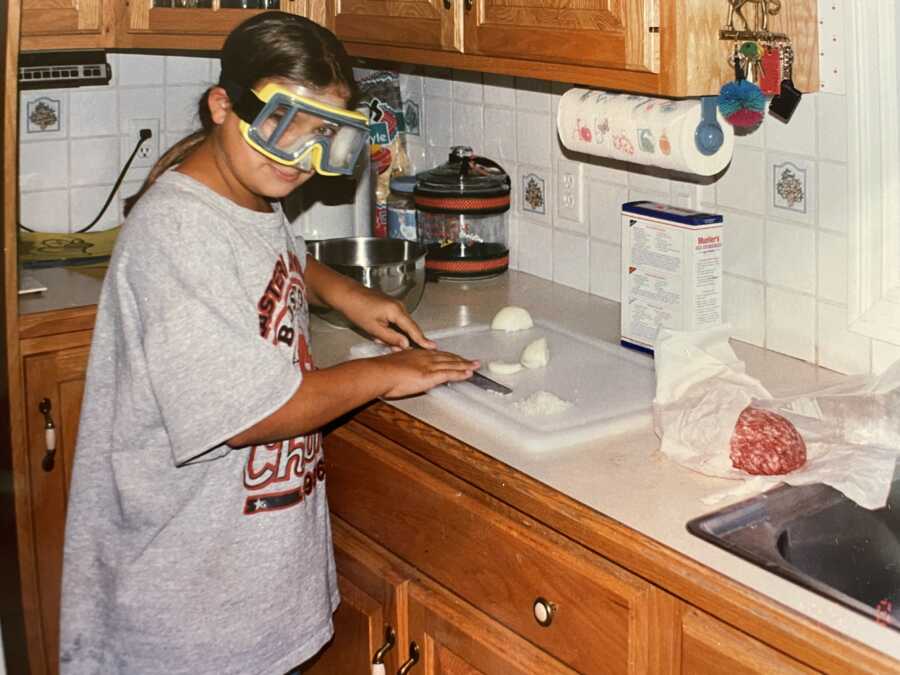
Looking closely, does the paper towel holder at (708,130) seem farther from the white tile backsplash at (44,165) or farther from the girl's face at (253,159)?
the white tile backsplash at (44,165)

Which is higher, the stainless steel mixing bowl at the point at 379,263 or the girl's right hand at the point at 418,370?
the stainless steel mixing bowl at the point at 379,263

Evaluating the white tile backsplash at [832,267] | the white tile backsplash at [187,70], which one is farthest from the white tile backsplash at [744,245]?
the white tile backsplash at [187,70]

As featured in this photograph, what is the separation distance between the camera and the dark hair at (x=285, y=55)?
5.00 ft

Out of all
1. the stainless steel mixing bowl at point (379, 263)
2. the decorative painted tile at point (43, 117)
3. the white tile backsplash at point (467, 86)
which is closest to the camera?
the stainless steel mixing bowl at point (379, 263)

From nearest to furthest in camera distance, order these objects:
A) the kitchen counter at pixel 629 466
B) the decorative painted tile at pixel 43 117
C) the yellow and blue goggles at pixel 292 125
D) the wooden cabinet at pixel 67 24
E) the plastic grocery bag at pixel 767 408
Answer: the kitchen counter at pixel 629 466
the plastic grocery bag at pixel 767 408
the yellow and blue goggles at pixel 292 125
the wooden cabinet at pixel 67 24
the decorative painted tile at pixel 43 117

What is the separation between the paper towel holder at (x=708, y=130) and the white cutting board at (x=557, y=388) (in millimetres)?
323

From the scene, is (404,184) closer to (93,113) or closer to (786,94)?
(93,113)

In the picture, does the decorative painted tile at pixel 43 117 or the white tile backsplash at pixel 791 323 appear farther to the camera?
the decorative painted tile at pixel 43 117

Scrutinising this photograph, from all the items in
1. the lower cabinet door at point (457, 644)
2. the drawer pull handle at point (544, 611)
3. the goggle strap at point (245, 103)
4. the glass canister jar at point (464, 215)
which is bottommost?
the lower cabinet door at point (457, 644)

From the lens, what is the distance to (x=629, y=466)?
1460mm

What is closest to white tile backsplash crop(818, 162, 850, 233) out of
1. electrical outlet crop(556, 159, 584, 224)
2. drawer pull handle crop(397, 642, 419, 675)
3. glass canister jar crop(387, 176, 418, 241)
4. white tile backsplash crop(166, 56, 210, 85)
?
electrical outlet crop(556, 159, 584, 224)

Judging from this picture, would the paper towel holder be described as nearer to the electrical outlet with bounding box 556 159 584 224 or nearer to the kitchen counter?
the kitchen counter

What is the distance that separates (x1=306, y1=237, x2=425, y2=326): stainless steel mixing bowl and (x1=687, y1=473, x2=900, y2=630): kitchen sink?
2.80 ft

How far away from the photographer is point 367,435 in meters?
1.77
